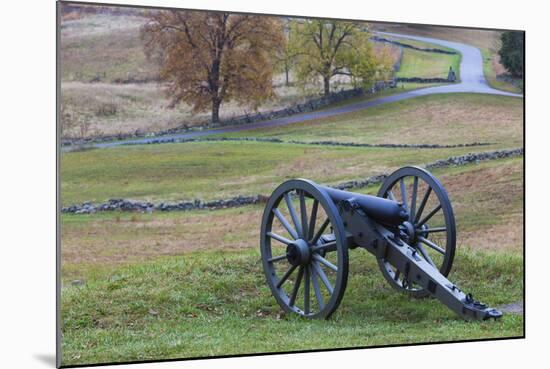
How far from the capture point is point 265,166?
444 inches

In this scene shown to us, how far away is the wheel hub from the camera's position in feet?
30.2

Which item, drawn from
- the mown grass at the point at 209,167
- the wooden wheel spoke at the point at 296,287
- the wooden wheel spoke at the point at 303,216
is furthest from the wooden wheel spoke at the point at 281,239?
the mown grass at the point at 209,167

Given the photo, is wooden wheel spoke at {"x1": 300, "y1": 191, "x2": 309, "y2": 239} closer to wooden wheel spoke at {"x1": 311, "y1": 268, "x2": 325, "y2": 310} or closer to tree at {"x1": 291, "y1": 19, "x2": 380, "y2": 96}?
wooden wheel spoke at {"x1": 311, "y1": 268, "x2": 325, "y2": 310}

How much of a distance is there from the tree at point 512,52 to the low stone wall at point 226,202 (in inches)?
40.7

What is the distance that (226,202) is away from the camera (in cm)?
1112

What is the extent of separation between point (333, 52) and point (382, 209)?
2777mm

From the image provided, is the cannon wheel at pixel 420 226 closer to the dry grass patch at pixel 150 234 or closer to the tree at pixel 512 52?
the dry grass patch at pixel 150 234

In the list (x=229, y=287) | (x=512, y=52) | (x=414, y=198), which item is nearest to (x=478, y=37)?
(x=512, y=52)

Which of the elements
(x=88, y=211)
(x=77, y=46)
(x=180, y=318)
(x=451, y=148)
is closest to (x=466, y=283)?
(x=451, y=148)

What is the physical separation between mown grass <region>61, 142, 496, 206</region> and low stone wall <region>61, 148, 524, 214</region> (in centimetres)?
7

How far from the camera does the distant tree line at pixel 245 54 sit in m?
10.3

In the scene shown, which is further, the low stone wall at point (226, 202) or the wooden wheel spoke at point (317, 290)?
the low stone wall at point (226, 202)

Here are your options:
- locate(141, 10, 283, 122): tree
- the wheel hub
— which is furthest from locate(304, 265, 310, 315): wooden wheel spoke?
locate(141, 10, 283, 122): tree

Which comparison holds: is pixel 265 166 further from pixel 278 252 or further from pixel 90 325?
pixel 90 325
